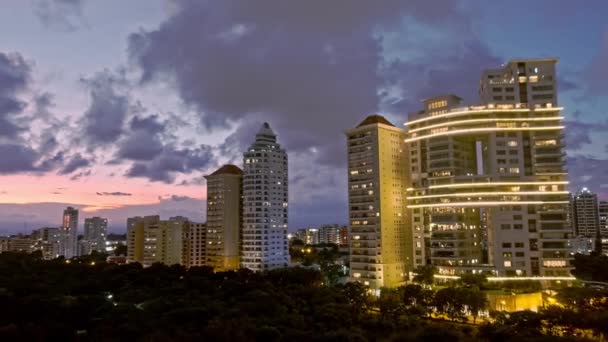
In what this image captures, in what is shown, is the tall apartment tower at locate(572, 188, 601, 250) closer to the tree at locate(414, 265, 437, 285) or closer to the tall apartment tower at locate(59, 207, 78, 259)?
the tree at locate(414, 265, 437, 285)

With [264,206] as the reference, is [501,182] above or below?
above

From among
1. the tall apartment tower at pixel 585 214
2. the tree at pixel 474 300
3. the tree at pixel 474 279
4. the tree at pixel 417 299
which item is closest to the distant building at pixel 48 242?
the tree at pixel 417 299

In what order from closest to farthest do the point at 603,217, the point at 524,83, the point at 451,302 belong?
the point at 451,302, the point at 524,83, the point at 603,217

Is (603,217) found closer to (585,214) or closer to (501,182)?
(585,214)

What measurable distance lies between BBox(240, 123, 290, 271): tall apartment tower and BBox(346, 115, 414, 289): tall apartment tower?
821 inches

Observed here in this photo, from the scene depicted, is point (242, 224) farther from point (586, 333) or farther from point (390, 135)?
point (586, 333)

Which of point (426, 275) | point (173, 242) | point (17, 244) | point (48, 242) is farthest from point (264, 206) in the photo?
point (17, 244)

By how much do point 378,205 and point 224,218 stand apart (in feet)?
125

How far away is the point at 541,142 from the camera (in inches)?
2729

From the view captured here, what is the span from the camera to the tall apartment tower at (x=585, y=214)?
143125 millimetres

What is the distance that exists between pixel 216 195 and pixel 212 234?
8996 mm

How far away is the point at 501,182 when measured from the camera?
6794cm

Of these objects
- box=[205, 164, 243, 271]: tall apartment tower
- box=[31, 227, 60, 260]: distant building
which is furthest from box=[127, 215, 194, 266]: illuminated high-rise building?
box=[31, 227, 60, 260]: distant building

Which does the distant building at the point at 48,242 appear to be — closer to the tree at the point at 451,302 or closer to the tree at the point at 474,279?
the tree at the point at 474,279
